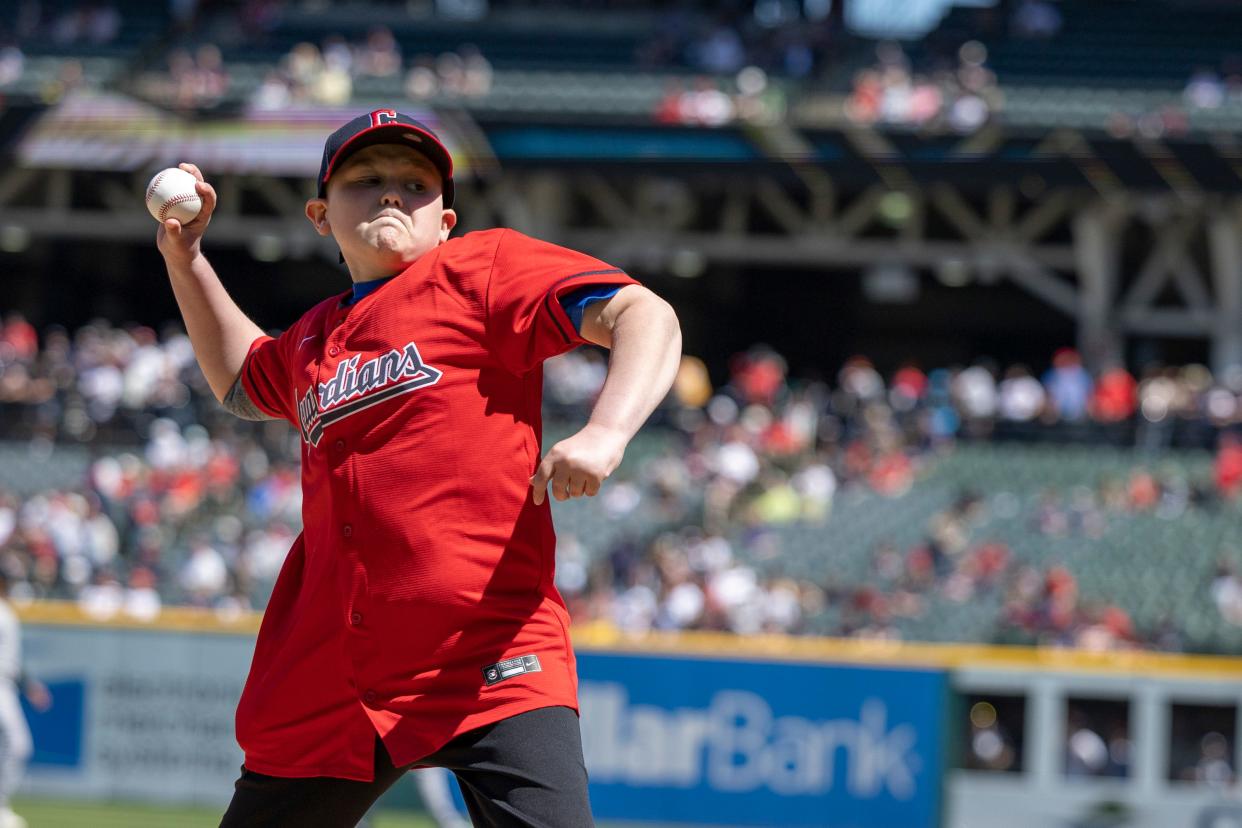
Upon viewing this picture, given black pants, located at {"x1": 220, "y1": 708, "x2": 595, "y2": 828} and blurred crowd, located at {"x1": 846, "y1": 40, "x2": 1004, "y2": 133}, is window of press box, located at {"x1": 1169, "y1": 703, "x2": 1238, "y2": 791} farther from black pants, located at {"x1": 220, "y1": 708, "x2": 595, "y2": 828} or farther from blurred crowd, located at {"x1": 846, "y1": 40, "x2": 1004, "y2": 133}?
blurred crowd, located at {"x1": 846, "y1": 40, "x2": 1004, "y2": 133}

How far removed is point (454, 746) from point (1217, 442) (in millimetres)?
15148

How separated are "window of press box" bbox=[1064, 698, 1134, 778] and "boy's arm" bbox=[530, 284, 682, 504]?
26.7 ft

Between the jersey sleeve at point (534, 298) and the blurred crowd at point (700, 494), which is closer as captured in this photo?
the jersey sleeve at point (534, 298)

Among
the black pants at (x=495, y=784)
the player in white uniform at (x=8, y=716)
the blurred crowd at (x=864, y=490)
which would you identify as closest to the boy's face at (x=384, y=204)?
the black pants at (x=495, y=784)

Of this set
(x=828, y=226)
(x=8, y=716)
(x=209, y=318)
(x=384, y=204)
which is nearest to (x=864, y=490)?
(x=828, y=226)

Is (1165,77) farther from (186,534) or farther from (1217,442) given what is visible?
(186,534)

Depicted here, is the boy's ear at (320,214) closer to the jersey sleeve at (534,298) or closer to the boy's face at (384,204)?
the boy's face at (384,204)

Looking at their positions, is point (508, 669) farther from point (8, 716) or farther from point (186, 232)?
point (8, 716)

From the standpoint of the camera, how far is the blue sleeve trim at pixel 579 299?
2.69m

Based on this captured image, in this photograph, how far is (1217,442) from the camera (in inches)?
659

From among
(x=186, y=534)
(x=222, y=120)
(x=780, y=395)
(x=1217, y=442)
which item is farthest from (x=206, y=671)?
(x=222, y=120)

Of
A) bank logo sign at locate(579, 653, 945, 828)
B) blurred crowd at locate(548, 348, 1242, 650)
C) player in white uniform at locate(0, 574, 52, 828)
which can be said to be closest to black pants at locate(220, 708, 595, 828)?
player in white uniform at locate(0, 574, 52, 828)

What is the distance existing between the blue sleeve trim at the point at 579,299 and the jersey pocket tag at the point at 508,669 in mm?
505

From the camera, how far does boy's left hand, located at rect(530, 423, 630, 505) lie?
2408 millimetres
